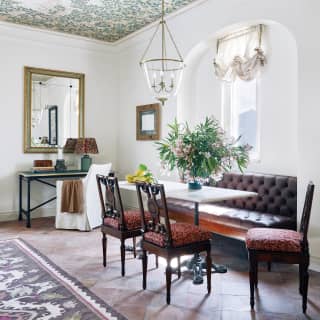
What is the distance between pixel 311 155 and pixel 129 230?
6.10 feet

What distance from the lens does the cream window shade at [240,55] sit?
4520mm

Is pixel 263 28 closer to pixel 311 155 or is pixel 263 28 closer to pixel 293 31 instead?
pixel 293 31

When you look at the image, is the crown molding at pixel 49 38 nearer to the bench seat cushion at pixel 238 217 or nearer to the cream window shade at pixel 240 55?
the cream window shade at pixel 240 55

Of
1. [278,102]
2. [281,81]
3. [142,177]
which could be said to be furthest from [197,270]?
[281,81]

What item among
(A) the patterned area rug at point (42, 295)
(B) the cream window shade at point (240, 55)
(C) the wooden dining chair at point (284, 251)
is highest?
(B) the cream window shade at point (240, 55)

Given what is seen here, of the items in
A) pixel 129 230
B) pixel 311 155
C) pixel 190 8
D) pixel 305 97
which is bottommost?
pixel 129 230

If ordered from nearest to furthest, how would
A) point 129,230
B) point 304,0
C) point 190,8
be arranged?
point 129,230 → point 304,0 → point 190,8

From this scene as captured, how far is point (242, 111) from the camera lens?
16.1ft

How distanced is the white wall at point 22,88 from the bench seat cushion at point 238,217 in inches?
106

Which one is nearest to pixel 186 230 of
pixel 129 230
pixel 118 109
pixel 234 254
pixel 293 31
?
pixel 129 230

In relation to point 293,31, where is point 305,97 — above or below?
below

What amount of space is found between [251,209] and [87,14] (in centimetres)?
342

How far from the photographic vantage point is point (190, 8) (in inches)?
195

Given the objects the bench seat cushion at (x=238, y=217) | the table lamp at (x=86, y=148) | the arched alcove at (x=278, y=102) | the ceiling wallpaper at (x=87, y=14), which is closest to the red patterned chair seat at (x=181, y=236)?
the bench seat cushion at (x=238, y=217)
